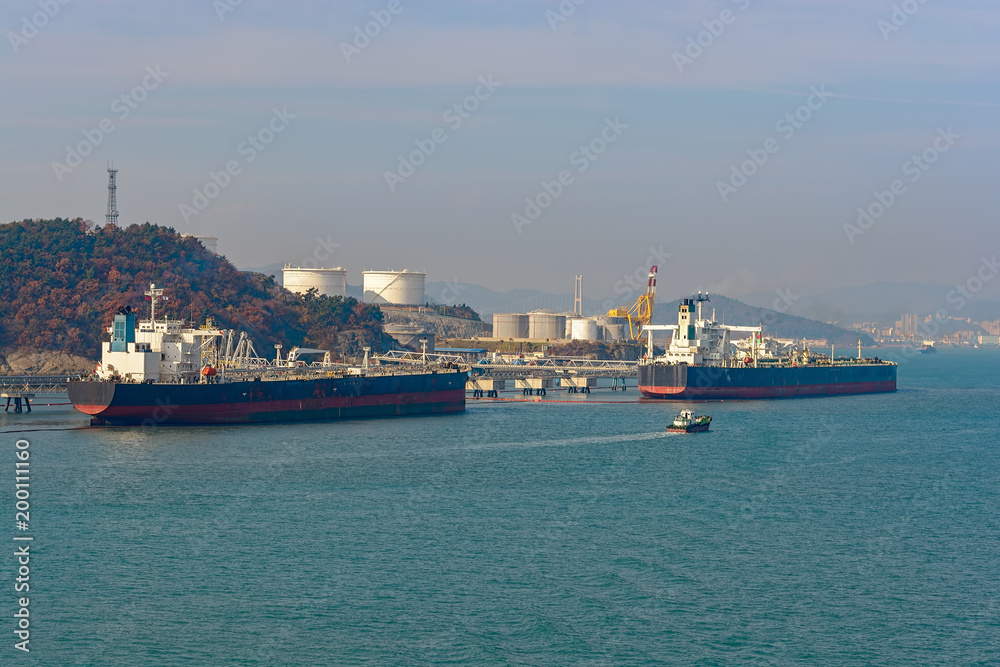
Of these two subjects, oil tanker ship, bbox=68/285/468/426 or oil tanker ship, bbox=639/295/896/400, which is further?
oil tanker ship, bbox=639/295/896/400

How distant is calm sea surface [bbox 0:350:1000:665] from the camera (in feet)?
105

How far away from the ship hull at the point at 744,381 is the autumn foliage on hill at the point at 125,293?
173 feet

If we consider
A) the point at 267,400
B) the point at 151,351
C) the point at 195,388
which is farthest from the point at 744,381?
the point at 151,351

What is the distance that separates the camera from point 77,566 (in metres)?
38.7

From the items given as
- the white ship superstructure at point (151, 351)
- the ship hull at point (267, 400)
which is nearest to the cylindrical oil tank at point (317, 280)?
the ship hull at point (267, 400)

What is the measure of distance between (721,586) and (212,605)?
16.9 metres

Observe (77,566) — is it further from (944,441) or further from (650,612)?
(944,441)

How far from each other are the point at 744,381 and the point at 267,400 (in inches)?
2209

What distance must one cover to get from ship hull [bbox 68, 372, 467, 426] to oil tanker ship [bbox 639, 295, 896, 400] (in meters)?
26.2

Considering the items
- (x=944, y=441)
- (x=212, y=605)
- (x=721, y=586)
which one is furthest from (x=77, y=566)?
(x=944, y=441)

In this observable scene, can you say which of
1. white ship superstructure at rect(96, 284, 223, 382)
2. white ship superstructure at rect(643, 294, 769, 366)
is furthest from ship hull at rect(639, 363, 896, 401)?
white ship superstructure at rect(96, 284, 223, 382)

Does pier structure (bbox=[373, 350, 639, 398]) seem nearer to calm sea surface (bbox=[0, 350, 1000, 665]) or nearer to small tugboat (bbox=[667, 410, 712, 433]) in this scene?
small tugboat (bbox=[667, 410, 712, 433])

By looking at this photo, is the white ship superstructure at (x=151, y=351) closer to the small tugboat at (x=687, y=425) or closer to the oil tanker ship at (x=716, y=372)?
the small tugboat at (x=687, y=425)

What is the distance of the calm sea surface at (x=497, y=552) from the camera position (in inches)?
1265
